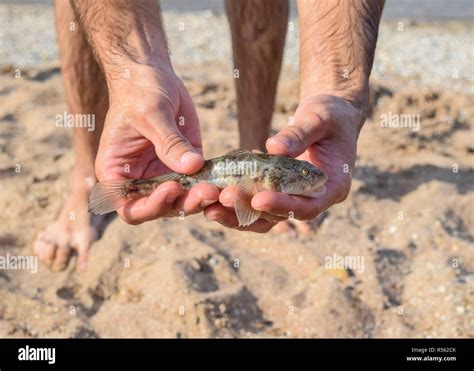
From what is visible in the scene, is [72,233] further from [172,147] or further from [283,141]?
[283,141]

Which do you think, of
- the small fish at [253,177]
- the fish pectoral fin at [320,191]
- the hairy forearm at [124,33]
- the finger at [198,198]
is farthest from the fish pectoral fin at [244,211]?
the hairy forearm at [124,33]

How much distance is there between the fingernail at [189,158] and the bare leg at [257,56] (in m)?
1.70

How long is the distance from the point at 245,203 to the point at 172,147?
356mm

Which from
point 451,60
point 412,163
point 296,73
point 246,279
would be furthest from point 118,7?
point 451,60

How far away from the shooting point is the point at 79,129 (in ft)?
13.6

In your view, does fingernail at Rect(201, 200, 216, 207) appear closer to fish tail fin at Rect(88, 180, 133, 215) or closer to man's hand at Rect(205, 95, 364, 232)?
man's hand at Rect(205, 95, 364, 232)

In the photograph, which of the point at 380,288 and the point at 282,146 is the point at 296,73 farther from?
the point at 282,146

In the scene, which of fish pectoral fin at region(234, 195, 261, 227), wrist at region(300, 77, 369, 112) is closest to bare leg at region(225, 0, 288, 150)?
wrist at region(300, 77, 369, 112)

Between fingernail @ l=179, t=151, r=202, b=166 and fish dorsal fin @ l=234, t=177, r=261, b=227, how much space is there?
0.18 m

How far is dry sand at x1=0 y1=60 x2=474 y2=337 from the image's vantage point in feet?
10.9

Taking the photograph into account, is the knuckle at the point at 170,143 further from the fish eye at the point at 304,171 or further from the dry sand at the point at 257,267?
the dry sand at the point at 257,267

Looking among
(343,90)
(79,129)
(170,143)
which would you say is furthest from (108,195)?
(79,129)

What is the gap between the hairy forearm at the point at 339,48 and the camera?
2.98 meters

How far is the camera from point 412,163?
4.86m
